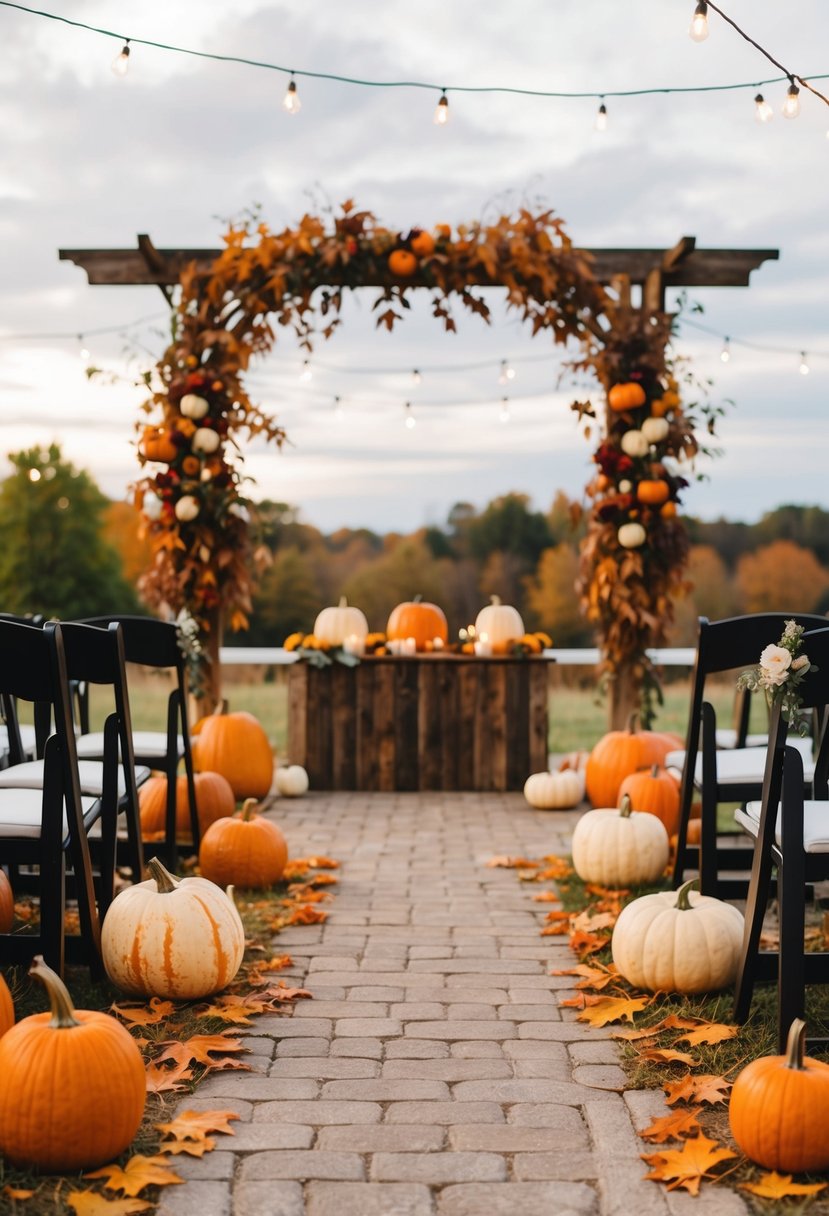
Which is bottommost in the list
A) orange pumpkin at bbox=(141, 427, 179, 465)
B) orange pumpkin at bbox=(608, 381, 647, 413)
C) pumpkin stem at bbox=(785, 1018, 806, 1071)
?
pumpkin stem at bbox=(785, 1018, 806, 1071)

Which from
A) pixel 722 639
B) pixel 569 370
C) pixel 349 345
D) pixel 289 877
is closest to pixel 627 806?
pixel 722 639

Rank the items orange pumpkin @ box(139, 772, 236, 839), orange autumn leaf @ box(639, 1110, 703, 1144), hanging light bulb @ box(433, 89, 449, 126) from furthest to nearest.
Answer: hanging light bulb @ box(433, 89, 449, 126) < orange pumpkin @ box(139, 772, 236, 839) < orange autumn leaf @ box(639, 1110, 703, 1144)

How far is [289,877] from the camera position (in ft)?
14.3

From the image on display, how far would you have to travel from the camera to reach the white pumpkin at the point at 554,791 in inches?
234

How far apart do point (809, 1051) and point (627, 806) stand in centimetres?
156

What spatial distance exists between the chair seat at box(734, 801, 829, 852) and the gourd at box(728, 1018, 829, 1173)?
20.6 inches

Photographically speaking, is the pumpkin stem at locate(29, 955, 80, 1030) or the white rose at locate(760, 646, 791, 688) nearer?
the pumpkin stem at locate(29, 955, 80, 1030)

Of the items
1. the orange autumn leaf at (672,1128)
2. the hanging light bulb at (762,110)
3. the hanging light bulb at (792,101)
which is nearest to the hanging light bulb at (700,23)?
the hanging light bulb at (792,101)

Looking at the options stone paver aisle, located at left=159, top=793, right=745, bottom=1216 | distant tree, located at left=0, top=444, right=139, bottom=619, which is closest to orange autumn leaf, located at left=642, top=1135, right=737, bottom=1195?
stone paver aisle, located at left=159, top=793, right=745, bottom=1216

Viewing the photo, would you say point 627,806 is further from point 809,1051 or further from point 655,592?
point 655,592

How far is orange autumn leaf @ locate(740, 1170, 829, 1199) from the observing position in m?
1.99

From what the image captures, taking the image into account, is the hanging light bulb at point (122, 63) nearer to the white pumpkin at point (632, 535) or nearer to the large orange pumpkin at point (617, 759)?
the white pumpkin at point (632, 535)

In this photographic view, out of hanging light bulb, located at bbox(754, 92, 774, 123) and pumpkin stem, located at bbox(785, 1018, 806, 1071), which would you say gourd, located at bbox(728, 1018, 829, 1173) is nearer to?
pumpkin stem, located at bbox(785, 1018, 806, 1071)

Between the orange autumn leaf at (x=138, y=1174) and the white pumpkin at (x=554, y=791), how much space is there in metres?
3.99
